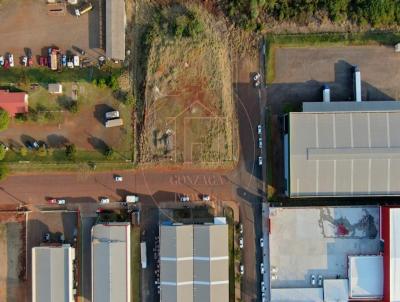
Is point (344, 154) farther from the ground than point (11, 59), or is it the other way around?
point (11, 59)

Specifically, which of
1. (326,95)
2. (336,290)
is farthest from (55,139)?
(336,290)

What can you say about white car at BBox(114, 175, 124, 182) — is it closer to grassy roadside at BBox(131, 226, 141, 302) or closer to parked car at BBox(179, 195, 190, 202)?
grassy roadside at BBox(131, 226, 141, 302)

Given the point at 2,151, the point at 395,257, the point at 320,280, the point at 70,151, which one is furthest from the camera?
the point at 320,280

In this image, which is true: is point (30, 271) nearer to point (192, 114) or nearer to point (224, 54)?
point (192, 114)

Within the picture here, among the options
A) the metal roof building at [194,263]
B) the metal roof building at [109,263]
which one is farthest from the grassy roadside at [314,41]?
the metal roof building at [109,263]

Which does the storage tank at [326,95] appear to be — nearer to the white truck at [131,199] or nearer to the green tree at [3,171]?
the white truck at [131,199]

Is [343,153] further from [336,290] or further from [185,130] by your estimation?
[185,130]

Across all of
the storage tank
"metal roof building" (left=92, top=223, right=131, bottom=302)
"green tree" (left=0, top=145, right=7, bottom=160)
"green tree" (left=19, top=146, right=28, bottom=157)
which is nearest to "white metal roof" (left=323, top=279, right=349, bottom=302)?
the storage tank
